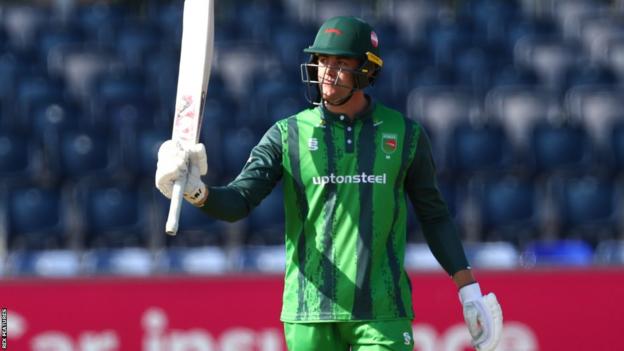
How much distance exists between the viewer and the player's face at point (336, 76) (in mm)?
4266

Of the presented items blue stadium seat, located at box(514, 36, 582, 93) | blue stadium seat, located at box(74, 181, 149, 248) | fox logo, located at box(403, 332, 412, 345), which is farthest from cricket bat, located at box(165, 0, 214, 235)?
blue stadium seat, located at box(514, 36, 582, 93)

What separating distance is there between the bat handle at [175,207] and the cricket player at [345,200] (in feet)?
0.77

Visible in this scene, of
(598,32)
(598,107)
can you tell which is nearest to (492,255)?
(598,107)

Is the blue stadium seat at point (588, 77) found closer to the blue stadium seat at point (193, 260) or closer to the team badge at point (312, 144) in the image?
the blue stadium seat at point (193, 260)

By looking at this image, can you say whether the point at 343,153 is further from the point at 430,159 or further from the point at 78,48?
the point at 78,48

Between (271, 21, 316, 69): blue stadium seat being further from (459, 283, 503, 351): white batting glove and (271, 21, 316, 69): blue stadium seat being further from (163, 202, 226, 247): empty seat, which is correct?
(459, 283, 503, 351): white batting glove

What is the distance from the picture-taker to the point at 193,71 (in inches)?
166

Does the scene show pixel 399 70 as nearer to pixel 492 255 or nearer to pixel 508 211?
pixel 508 211

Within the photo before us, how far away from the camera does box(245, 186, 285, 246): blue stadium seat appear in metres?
9.60

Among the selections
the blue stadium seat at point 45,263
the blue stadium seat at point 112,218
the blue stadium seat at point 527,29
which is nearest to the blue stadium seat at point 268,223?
the blue stadium seat at point 112,218

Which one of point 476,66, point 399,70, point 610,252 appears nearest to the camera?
point 610,252

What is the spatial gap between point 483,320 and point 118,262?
16.2 ft

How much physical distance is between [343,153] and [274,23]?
8.33 m

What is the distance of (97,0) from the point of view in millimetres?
14492
